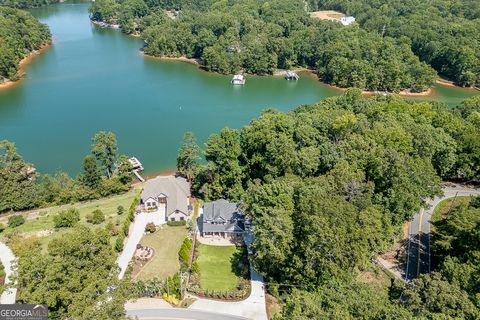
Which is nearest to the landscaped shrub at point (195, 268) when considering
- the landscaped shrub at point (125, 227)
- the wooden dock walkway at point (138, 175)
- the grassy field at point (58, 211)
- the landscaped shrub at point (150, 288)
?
the landscaped shrub at point (150, 288)

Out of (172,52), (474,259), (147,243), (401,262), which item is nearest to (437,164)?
(401,262)

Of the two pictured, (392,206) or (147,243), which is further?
(147,243)

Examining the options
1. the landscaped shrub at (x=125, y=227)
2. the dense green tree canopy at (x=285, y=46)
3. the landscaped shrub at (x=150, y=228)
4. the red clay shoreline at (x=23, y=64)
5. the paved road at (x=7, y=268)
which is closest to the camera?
the paved road at (x=7, y=268)

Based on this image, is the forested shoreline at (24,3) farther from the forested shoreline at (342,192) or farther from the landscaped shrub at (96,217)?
the landscaped shrub at (96,217)

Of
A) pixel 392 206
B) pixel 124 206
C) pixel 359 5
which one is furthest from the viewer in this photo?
pixel 359 5

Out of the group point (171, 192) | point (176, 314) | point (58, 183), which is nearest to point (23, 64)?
point (58, 183)

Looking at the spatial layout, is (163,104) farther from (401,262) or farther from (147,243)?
(401,262)

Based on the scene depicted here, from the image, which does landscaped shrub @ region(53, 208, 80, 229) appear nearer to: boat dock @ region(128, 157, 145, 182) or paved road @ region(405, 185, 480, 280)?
boat dock @ region(128, 157, 145, 182)
